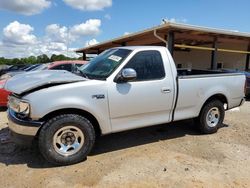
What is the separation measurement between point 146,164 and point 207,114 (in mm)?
2262

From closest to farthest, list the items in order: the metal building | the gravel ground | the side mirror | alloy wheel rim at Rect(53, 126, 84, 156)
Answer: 1. the gravel ground
2. alloy wheel rim at Rect(53, 126, 84, 156)
3. the side mirror
4. the metal building

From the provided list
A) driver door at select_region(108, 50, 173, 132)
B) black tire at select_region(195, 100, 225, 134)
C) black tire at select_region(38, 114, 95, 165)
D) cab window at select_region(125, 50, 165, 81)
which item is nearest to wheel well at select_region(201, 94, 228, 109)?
black tire at select_region(195, 100, 225, 134)

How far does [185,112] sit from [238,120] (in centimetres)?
270

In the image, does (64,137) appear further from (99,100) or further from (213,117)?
(213,117)

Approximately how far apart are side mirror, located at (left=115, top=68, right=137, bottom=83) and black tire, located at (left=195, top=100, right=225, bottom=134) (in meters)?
2.19

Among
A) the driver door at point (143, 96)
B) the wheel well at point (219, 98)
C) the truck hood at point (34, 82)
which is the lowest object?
the wheel well at point (219, 98)

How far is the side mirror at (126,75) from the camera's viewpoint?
420 cm

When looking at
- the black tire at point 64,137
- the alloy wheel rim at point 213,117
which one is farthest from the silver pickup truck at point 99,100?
the alloy wheel rim at point 213,117

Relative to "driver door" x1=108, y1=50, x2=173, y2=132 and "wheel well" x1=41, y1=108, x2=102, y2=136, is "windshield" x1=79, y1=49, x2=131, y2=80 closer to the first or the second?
"driver door" x1=108, y1=50, x2=173, y2=132

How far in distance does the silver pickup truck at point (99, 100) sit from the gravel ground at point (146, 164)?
0.37 metres

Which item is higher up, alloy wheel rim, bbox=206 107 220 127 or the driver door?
the driver door

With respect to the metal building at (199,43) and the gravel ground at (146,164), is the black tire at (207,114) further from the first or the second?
the metal building at (199,43)

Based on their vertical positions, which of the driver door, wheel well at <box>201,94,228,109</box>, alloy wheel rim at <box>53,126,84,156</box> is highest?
the driver door

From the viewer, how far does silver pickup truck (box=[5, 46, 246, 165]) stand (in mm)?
3812
